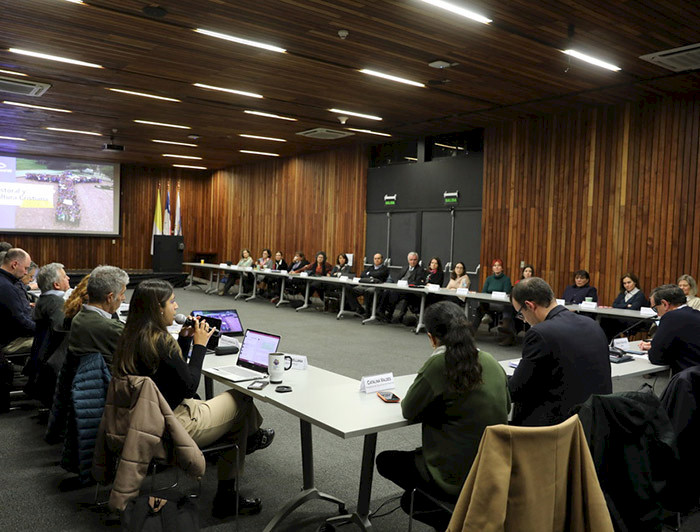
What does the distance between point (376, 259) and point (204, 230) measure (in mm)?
Result: 9129

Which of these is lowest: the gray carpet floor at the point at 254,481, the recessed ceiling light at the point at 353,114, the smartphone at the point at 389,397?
the gray carpet floor at the point at 254,481

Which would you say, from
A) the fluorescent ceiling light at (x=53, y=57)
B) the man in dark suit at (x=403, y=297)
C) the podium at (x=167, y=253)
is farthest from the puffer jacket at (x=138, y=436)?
the podium at (x=167, y=253)

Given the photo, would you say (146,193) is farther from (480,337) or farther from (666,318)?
(666,318)

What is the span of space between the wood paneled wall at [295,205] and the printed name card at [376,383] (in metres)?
9.83

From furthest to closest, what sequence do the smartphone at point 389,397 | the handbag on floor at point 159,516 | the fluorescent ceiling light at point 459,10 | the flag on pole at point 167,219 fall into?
1. the flag on pole at point 167,219
2. the fluorescent ceiling light at point 459,10
3. the smartphone at point 389,397
4. the handbag on floor at point 159,516

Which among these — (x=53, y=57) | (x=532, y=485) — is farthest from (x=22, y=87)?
(x=532, y=485)

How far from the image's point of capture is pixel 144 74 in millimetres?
7434

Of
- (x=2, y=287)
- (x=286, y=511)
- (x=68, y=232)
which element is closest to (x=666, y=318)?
(x=286, y=511)

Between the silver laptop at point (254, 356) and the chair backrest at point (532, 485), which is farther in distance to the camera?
the silver laptop at point (254, 356)

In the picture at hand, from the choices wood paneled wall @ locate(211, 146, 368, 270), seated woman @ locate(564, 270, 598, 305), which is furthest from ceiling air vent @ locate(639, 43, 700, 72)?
wood paneled wall @ locate(211, 146, 368, 270)

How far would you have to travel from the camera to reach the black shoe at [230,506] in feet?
9.59

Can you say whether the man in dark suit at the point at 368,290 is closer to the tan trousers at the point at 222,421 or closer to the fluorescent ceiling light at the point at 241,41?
the fluorescent ceiling light at the point at 241,41

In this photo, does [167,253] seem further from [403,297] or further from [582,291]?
[582,291]

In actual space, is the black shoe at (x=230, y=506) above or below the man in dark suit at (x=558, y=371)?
below
